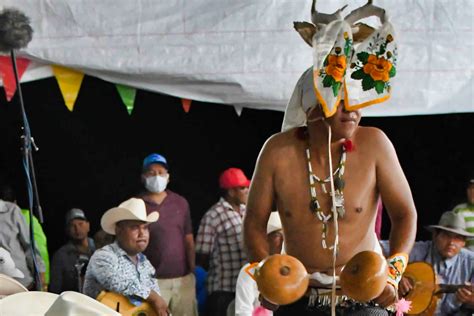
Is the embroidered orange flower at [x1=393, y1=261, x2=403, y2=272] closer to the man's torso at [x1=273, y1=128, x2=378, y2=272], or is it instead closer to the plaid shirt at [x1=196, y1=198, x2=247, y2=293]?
the man's torso at [x1=273, y1=128, x2=378, y2=272]

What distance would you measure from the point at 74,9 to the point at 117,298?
1.91m

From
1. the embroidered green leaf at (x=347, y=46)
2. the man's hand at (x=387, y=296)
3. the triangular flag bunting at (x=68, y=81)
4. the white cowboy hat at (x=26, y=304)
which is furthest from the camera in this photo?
the triangular flag bunting at (x=68, y=81)

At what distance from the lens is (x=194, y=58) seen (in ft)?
23.6

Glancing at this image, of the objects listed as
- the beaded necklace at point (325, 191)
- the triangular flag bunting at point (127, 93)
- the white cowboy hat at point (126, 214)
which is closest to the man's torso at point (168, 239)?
the white cowboy hat at point (126, 214)

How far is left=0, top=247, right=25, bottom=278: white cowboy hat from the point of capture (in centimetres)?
691

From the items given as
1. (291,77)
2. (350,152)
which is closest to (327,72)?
(350,152)

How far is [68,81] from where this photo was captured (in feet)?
24.3

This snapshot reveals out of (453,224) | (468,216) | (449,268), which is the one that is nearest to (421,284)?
(449,268)

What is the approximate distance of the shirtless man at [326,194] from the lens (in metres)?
4.32

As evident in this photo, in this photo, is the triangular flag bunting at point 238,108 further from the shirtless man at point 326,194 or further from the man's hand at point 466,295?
the shirtless man at point 326,194

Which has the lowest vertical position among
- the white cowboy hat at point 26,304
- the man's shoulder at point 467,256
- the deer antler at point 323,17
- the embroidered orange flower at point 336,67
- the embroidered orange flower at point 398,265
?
the man's shoulder at point 467,256

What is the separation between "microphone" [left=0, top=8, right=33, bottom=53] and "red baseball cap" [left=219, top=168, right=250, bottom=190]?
7.18 feet

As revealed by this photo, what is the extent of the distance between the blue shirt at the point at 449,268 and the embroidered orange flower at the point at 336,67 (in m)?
3.52

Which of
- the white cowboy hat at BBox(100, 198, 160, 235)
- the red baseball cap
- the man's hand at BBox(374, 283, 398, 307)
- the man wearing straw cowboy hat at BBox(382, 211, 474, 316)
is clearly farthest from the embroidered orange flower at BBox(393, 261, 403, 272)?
the red baseball cap
